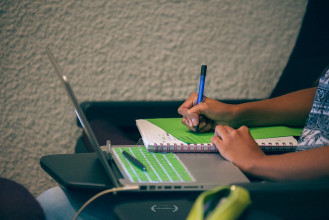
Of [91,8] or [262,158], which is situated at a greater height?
[91,8]

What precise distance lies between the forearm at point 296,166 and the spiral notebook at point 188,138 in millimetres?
115

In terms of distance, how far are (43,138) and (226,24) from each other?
791mm

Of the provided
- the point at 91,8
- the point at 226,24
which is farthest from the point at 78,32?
the point at 226,24

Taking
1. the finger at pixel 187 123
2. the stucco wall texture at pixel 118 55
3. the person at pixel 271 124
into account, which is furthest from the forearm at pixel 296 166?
the stucco wall texture at pixel 118 55

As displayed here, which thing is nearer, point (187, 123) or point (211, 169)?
point (211, 169)

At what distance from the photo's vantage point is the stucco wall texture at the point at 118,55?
114 centimetres

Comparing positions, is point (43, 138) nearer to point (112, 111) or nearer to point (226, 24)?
point (112, 111)

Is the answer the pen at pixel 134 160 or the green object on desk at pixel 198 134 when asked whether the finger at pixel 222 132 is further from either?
the pen at pixel 134 160

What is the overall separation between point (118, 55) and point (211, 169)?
73 centimetres

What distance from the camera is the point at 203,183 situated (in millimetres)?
507

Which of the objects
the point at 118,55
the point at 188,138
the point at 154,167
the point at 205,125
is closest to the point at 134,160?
the point at 154,167

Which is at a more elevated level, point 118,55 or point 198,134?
point 118,55

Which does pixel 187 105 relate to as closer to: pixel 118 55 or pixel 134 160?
pixel 134 160

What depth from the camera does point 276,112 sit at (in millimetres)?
828
